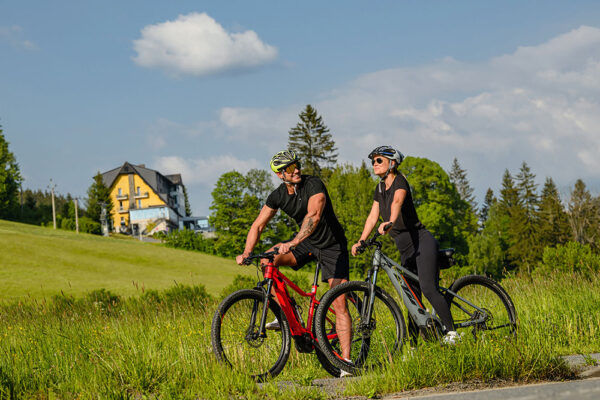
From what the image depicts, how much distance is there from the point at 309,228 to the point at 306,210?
11.1 inches

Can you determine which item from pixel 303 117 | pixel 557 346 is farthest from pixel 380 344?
pixel 303 117

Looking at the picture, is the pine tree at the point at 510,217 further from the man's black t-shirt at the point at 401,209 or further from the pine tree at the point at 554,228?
the man's black t-shirt at the point at 401,209

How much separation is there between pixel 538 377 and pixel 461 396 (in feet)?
3.33

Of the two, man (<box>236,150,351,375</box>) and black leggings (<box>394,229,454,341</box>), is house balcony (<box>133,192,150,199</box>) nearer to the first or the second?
man (<box>236,150,351,375</box>)

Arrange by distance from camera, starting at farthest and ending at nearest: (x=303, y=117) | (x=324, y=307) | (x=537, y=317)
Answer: (x=303, y=117), (x=537, y=317), (x=324, y=307)

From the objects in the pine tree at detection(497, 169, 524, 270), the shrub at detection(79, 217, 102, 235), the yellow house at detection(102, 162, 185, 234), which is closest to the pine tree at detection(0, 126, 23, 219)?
the shrub at detection(79, 217, 102, 235)

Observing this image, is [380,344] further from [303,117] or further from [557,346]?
[303,117]

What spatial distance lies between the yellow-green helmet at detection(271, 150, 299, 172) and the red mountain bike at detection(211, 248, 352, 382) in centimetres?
87

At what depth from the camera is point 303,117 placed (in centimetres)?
7806

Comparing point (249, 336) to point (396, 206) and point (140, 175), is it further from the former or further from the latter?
point (140, 175)

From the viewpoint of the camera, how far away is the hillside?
40.4 meters

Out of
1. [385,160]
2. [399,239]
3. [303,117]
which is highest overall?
[303,117]

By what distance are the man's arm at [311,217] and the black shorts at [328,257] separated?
314mm

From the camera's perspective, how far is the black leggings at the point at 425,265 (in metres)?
6.18
